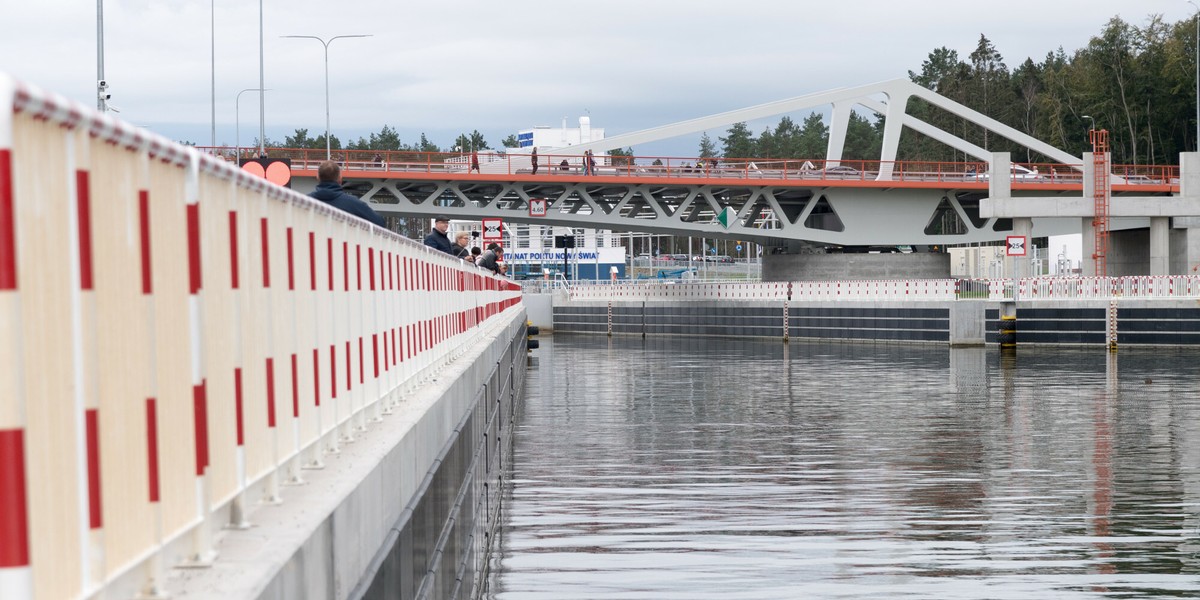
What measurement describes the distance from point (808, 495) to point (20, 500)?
1167 centimetres

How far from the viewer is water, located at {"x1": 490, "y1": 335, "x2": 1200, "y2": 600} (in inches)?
392

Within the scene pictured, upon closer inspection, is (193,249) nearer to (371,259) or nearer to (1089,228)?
(371,259)

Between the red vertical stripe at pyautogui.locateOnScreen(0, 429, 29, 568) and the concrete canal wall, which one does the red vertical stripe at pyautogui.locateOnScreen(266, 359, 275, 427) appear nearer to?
the red vertical stripe at pyautogui.locateOnScreen(0, 429, 29, 568)

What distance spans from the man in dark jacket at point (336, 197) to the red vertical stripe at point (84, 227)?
7617mm

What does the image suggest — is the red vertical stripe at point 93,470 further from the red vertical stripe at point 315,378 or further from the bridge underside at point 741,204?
the bridge underside at point 741,204

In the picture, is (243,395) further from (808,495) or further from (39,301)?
(808,495)

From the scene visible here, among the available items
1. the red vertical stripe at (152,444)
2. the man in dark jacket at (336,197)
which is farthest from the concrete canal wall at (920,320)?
the red vertical stripe at (152,444)

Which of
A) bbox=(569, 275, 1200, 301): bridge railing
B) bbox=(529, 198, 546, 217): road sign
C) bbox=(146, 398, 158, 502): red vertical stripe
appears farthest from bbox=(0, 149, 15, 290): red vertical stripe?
bbox=(529, 198, 546, 217): road sign

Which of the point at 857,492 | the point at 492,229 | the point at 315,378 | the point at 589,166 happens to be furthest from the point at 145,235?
the point at 589,166

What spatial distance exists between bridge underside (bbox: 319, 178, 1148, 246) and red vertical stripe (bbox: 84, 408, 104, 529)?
63693mm

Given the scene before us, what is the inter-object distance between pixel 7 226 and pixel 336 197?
8.71m

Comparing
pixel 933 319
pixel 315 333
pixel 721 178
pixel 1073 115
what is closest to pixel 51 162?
pixel 315 333

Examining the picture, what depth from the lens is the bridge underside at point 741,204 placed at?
224 ft

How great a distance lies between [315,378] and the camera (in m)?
6.75
